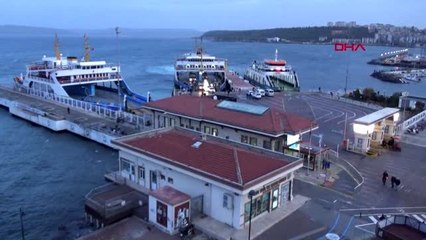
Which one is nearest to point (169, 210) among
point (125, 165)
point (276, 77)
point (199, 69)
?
point (125, 165)

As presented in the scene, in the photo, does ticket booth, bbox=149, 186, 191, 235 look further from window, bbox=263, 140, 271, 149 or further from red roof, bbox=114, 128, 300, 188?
window, bbox=263, 140, 271, 149

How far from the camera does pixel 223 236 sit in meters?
16.8

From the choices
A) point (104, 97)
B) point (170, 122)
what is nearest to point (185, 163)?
point (170, 122)

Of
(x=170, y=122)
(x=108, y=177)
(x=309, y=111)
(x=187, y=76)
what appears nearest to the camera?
(x=108, y=177)

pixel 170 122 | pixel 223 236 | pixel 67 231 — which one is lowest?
pixel 67 231

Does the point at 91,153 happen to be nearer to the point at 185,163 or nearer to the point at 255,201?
the point at 185,163

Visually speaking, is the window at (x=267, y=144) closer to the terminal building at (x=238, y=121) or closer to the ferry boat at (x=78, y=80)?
the terminal building at (x=238, y=121)

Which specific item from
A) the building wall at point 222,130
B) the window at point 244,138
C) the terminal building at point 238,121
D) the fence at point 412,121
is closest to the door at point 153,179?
the terminal building at point 238,121

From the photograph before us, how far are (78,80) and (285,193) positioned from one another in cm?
3705

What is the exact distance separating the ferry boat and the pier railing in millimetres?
665

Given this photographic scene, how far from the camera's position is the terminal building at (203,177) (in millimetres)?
17391

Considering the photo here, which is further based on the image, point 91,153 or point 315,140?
point 91,153

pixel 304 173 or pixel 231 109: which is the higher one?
pixel 231 109

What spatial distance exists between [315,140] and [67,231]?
1895 centimetres
